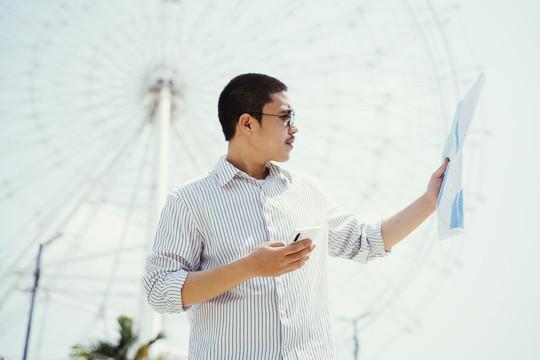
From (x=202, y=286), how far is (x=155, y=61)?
1147cm

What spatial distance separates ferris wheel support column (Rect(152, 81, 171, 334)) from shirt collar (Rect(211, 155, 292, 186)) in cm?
811

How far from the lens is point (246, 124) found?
2838 millimetres

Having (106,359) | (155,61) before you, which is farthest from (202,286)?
(155,61)

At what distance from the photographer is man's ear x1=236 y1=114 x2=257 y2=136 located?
282cm

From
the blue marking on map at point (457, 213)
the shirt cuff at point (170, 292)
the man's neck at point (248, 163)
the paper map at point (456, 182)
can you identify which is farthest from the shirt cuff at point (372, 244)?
the shirt cuff at point (170, 292)

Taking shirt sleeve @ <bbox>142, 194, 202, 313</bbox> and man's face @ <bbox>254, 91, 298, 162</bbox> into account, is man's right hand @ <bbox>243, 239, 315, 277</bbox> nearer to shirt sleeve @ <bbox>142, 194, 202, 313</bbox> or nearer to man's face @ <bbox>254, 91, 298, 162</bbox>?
shirt sleeve @ <bbox>142, 194, 202, 313</bbox>

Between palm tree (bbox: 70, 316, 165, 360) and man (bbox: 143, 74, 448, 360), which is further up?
man (bbox: 143, 74, 448, 360)

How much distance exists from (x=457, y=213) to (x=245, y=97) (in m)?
1.10

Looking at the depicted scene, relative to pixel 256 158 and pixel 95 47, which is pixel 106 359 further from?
pixel 256 158

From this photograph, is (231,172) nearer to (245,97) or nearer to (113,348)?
(245,97)

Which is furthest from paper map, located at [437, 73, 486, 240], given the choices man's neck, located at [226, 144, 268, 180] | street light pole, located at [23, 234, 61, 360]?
street light pole, located at [23, 234, 61, 360]

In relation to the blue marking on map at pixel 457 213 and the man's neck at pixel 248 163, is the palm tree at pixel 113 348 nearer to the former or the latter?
the man's neck at pixel 248 163

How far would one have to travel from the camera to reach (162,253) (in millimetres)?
2422

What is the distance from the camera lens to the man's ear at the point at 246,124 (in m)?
2.82
